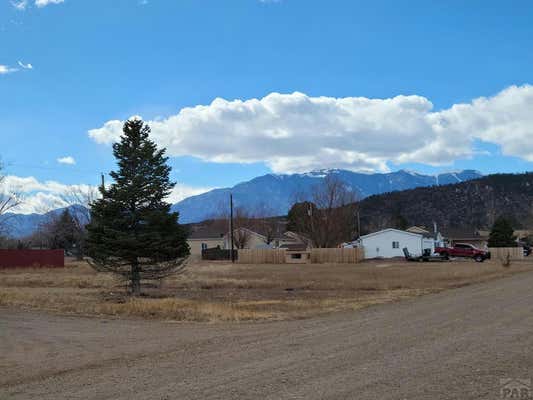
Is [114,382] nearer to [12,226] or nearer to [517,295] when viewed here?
[517,295]

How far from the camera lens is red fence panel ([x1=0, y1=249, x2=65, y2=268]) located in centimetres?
5162

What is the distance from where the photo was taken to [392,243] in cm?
7988

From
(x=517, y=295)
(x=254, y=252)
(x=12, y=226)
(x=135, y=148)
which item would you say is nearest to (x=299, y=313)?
(x=517, y=295)

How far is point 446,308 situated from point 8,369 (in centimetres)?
1243

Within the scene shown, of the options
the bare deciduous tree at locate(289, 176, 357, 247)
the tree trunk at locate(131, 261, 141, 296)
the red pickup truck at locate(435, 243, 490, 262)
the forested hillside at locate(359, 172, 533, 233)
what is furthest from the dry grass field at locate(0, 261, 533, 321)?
the forested hillside at locate(359, 172, 533, 233)

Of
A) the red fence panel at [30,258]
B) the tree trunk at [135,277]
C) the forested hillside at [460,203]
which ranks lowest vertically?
the tree trunk at [135,277]

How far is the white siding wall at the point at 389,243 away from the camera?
79312mm

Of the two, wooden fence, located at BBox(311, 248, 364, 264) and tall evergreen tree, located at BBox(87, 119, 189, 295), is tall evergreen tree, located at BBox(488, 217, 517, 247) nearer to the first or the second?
wooden fence, located at BBox(311, 248, 364, 264)

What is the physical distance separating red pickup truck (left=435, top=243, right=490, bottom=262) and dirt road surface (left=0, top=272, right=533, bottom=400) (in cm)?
5125

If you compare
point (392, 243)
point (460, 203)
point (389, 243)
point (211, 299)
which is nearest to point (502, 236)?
point (392, 243)

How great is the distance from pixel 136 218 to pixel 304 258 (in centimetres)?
4934

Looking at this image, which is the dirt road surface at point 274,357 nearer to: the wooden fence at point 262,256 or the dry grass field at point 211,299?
the dry grass field at point 211,299

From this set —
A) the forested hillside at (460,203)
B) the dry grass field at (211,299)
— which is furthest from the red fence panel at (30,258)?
the forested hillside at (460,203)

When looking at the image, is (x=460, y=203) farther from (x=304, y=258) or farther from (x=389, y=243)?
(x=304, y=258)
